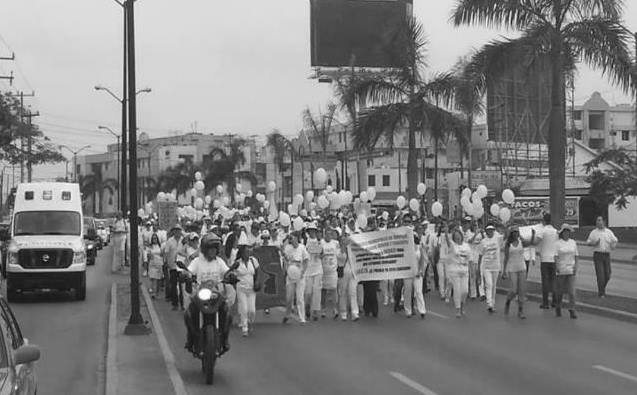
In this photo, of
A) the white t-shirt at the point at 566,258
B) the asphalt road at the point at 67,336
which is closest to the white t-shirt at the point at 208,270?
the asphalt road at the point at 67,336

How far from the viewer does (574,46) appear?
21734 millimetres

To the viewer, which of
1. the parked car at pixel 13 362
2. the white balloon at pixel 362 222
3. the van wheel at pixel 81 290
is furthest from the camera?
the van wheel at pixel 81 290

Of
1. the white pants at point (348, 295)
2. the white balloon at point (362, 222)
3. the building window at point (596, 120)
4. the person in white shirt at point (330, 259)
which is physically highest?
the building window at point (596, 120)

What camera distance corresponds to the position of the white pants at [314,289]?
1759 cm

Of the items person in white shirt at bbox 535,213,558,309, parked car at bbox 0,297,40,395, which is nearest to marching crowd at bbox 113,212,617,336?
person in white shirt at bbox 535,213,558,309

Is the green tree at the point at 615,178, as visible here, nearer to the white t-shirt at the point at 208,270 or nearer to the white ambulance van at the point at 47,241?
the white ambulance van at the point at 47,241

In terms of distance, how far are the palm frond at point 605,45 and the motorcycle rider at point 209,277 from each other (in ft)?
40.4

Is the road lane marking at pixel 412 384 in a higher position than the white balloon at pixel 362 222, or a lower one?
lower

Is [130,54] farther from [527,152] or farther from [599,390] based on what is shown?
[527,152]

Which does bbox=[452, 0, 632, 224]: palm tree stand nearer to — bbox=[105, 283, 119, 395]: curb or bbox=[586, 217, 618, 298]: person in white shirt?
bbox=[586, 217, 618, 298]: person in white shirt

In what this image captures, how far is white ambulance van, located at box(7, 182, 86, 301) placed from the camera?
22.1 m

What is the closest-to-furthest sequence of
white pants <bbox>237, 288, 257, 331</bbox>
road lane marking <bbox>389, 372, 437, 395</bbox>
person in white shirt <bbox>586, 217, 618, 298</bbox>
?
road lane marking <bbox>389, 372, 437, 395</bbox>, white pants <bbox>237, 288, 257, 331</bbox>, person in white shirt <bbox>586, 217, 618, 298</bbox>

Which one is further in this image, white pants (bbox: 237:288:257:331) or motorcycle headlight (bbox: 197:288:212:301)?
white pants (bbox: 237:288:257:331)

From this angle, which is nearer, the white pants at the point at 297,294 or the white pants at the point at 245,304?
the white pants at the point at 245,304
